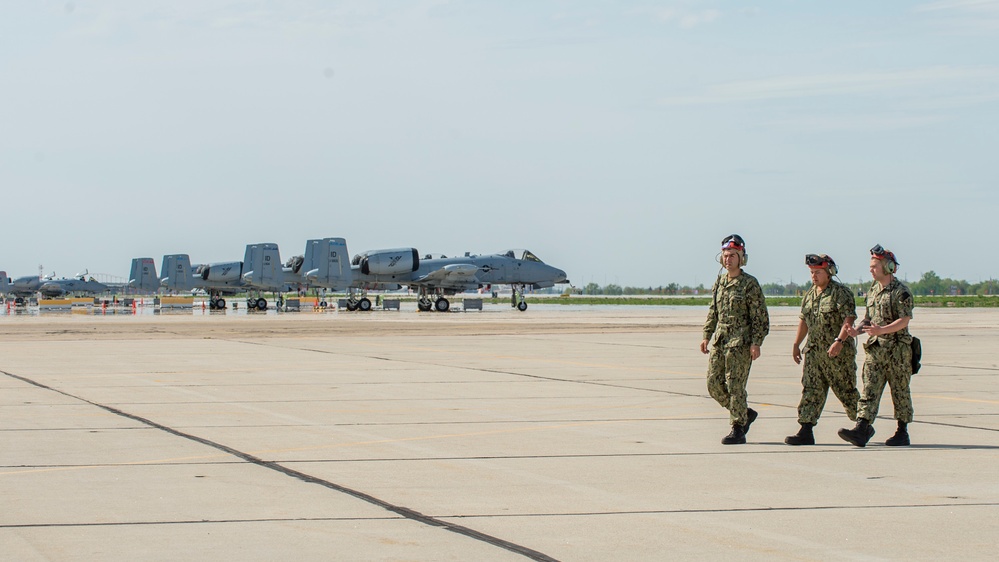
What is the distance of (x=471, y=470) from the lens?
8.25 metres

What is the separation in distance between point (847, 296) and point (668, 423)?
Answer: 221 centimetres

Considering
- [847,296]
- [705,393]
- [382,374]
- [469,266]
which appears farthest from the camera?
[469,266]

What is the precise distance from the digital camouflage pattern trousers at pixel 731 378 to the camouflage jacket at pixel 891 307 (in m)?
1.15

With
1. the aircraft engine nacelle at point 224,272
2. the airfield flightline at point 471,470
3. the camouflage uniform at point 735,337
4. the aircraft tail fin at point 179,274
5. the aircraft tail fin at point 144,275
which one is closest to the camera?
the airfield flightline at point 471,470

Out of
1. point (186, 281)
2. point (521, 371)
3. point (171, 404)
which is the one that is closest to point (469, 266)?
point (186, 281)

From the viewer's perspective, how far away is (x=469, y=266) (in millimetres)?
64375

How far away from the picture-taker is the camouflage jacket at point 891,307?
9.79 metres

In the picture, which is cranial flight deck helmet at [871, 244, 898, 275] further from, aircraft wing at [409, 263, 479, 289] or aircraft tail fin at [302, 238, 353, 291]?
aircraft tail fin at [302, 238, 353, 291]

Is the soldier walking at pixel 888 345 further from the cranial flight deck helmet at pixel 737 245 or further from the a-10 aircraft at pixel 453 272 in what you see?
the a-10 aircraft at pixel 453 272

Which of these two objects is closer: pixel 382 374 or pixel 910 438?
pixel 910 438

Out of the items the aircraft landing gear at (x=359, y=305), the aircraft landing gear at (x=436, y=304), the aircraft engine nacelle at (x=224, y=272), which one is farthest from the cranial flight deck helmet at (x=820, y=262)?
the aircraft engine nacelle at (x=224, y=272)

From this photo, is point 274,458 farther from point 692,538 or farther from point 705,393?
point 705,393

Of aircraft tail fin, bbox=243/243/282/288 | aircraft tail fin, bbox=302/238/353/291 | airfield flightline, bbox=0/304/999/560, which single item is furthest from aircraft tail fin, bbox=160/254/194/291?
airfield flightline, bbox=0/304/999/560

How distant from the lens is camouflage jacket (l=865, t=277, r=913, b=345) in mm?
9789
